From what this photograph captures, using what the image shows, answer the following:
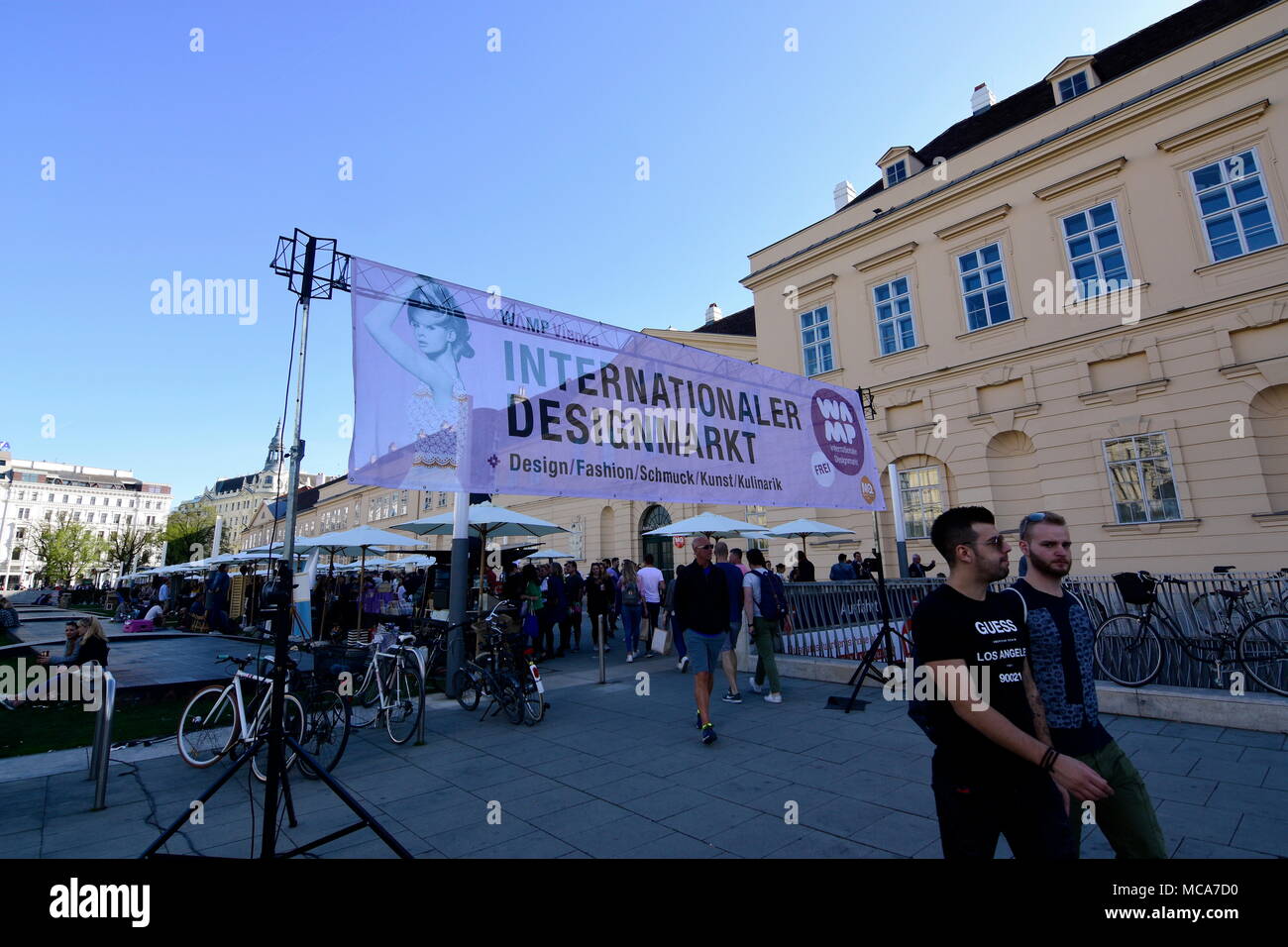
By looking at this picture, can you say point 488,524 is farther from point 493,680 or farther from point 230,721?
point 230,721

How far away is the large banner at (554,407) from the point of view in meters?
4.76

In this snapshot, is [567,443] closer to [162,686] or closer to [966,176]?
[162,686]

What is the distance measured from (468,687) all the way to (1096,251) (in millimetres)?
18719

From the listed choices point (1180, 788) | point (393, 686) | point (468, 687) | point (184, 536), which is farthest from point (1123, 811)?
point (184, 536)

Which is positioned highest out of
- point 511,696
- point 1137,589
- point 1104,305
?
point 1104,305

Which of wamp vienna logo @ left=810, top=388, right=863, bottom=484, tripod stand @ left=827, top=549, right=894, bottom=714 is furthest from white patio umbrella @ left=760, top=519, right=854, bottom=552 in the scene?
wamp vienna logo @ left=810, top=388, right=863, bottom=484

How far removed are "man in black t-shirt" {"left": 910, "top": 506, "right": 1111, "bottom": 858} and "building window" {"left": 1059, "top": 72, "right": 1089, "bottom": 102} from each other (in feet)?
71.6

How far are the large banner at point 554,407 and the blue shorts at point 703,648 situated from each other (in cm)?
152

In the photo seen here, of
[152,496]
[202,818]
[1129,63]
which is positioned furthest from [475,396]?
[152,496]

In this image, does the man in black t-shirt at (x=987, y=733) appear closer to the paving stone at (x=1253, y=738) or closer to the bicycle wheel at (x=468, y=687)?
the paving stone at (x=1253, y=738)

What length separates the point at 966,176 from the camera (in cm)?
1852

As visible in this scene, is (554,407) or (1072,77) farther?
(1072,77)
